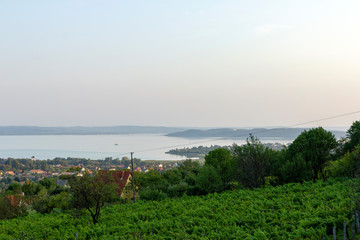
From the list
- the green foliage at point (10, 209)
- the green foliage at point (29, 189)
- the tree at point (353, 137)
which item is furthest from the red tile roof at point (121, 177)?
the tree at point (353, 137)

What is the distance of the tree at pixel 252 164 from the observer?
98.3 ft

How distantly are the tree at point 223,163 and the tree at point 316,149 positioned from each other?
22.3 feet

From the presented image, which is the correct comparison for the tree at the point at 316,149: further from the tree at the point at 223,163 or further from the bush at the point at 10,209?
the bush at the point at 10,209

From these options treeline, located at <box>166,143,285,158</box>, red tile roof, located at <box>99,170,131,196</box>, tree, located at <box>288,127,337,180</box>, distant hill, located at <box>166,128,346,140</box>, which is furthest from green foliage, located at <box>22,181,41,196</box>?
distant hill, located at <box>166,128,346,140</box>

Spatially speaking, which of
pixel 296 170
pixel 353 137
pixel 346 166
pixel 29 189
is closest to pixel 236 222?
pixel 346 166

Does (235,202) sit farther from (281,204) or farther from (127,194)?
(127,194)

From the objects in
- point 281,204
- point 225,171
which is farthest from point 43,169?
point 281,204

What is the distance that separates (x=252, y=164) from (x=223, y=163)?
5584 mm

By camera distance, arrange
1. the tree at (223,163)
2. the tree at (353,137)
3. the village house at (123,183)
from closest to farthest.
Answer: the tree at (353,137), the tree at (223,163), the village house at (123,183)

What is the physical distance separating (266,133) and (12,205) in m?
80.4

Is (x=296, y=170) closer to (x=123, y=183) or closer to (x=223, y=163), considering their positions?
(x=223, y=163)

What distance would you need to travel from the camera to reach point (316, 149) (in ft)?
98.4

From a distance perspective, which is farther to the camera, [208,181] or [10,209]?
[208,181]

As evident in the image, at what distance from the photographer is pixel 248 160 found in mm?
30281
